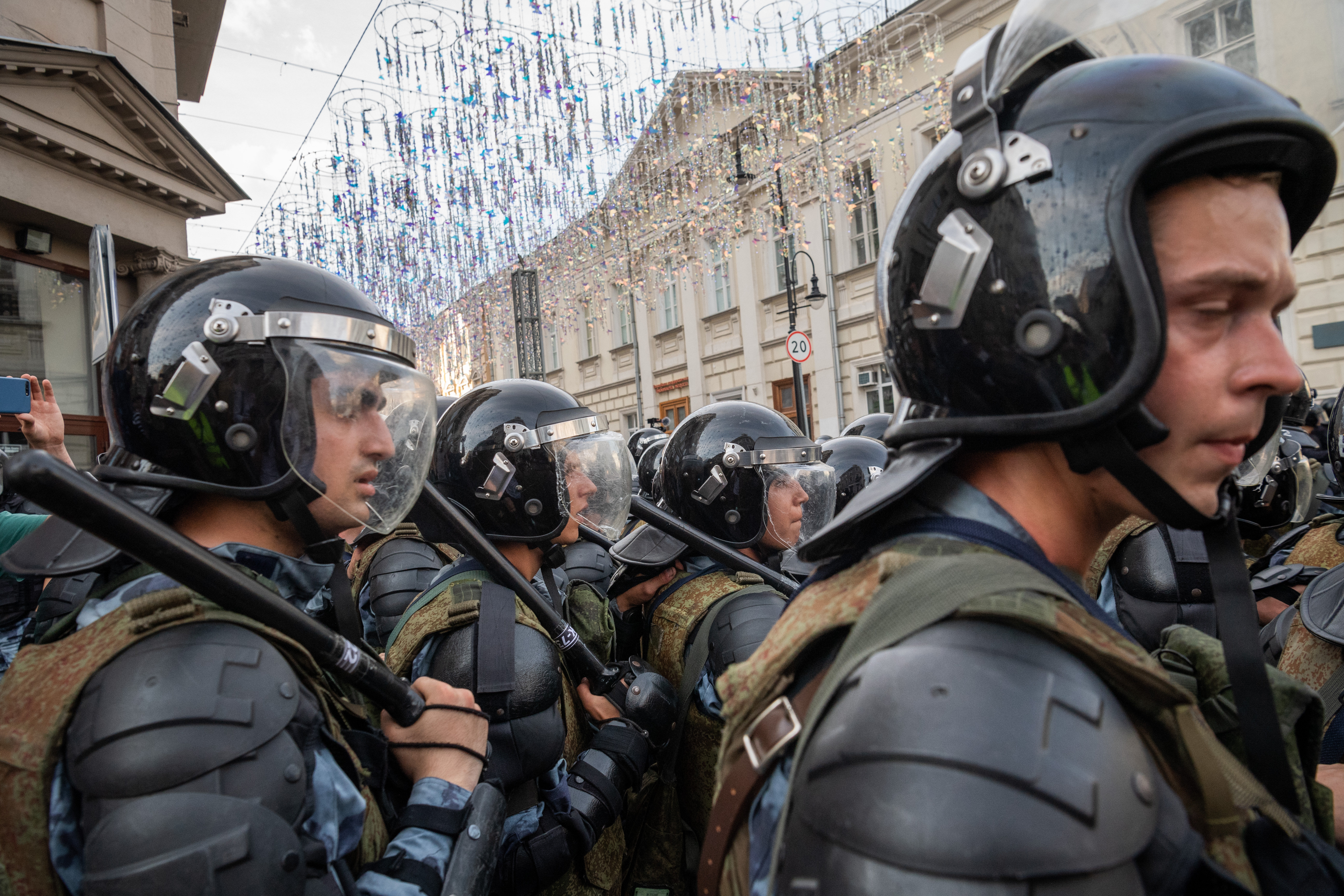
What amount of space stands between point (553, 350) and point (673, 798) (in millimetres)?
26394

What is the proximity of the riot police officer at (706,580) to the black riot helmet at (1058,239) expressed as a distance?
1.62 metres

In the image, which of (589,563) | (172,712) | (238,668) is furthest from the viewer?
(589,563)

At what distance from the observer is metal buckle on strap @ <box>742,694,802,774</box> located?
0.95m

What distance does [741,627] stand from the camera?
8.86 ft

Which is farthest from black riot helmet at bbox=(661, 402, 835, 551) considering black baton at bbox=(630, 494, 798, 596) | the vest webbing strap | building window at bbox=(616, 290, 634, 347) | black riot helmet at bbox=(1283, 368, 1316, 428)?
building window at bbox=(616, 290, 634, 347)

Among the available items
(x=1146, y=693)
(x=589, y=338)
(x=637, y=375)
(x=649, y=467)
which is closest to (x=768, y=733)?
(x=1146, y=693)

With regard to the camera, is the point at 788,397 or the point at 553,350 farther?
the point at 553,350

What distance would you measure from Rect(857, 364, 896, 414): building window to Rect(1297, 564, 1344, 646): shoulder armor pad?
13936 mm

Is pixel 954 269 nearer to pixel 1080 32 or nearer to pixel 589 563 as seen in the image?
pixel 1080 32

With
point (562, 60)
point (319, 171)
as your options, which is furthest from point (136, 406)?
point (319, 171)

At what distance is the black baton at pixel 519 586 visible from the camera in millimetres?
2639

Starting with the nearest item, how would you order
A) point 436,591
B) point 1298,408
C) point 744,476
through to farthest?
point 436,591 → point 744,476 → point 1298,408

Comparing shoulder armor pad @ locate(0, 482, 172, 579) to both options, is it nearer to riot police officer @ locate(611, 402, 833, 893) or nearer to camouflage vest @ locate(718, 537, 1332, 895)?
camouflage vest @ locate(718, 537, 1332, 895)

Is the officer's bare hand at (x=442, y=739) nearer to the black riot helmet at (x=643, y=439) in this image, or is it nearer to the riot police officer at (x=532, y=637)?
the riot police officer at (x=532, y=637)
